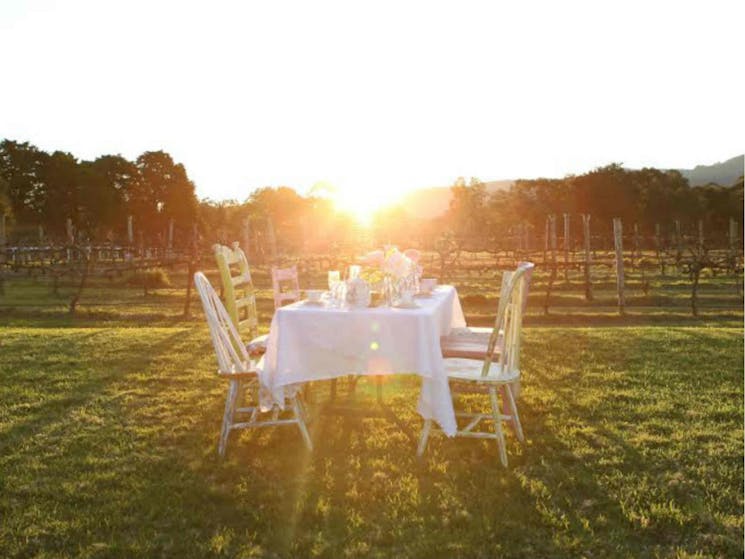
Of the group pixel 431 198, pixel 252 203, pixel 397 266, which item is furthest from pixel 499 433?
pixel 431 198

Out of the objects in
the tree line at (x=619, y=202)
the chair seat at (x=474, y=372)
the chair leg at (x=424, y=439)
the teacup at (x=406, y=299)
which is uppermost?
the tree line at (x=619, y=202)

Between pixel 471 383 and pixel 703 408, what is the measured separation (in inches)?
78.0

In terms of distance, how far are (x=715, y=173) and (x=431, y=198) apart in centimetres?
5211

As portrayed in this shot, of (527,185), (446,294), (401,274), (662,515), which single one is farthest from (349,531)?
(527,185)

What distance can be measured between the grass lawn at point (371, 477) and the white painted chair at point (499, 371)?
0.52 ft

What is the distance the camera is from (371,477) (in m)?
3.49

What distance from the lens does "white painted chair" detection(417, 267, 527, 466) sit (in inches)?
143

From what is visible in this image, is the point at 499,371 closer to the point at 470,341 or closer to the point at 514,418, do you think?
the point at 514,418

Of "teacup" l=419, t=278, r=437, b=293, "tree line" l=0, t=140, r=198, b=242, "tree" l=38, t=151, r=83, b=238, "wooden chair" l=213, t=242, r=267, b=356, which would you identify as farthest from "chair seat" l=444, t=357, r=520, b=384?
"tree" l=38, t=151, r=83, b=238

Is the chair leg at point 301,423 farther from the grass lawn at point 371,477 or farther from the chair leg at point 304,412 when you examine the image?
the chair leg at point 304,412

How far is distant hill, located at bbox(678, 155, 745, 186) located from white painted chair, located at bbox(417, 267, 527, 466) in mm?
118128

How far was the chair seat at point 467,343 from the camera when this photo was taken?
4480mm

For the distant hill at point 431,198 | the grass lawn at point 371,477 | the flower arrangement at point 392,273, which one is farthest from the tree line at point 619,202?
the distant hill at point 431,198

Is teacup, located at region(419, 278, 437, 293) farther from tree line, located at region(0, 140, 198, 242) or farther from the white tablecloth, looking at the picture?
tree line, located at region(0, 140, 198, 242)
